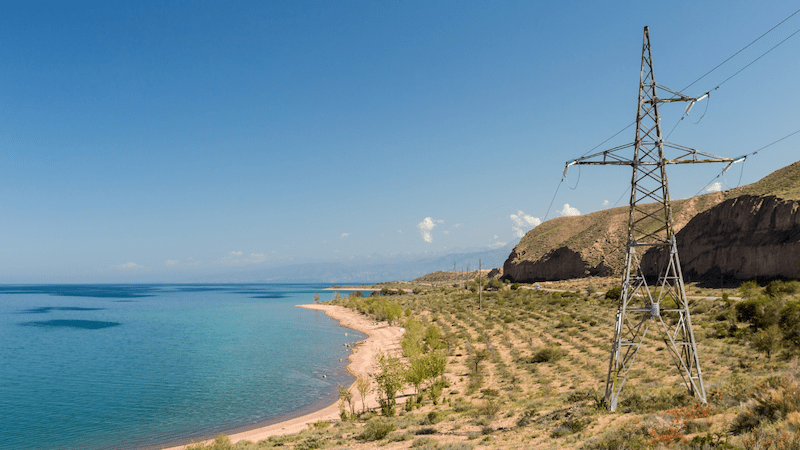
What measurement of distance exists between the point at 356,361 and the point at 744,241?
58.7 metres

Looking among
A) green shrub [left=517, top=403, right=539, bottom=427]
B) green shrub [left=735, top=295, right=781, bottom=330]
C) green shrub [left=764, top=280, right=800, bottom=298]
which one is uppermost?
green shrub [left=764, top=280, right=800, bottom=298]

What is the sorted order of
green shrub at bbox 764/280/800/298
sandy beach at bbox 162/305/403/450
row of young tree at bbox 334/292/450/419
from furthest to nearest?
green shrub at bbox 764/280/800/298, row of young tree at bbox 334/292/450/419, sandy beach at bbox 162/305/403/450

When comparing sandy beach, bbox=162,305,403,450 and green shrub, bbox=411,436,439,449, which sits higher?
green shrub, bbox=411,436,439,449

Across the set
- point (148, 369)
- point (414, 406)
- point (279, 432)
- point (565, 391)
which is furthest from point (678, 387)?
point (148, 369)

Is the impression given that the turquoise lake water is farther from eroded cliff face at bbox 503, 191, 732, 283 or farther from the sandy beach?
eroded cliff face at bbox 503, 191, 732, 283

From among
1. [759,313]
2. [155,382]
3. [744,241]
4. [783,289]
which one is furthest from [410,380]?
[744,241]

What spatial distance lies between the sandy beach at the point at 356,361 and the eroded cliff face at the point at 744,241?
3555cm

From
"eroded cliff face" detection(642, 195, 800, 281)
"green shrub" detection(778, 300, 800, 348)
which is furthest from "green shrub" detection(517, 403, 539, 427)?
"eroded cliff face" detection(642, 195, 800, 281)

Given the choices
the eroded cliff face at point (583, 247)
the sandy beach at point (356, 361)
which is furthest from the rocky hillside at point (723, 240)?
the sandy beach at point (356, 361)

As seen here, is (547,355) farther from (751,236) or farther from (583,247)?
(583,247)

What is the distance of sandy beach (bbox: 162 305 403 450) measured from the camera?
1042 inches

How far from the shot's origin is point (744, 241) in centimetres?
5984

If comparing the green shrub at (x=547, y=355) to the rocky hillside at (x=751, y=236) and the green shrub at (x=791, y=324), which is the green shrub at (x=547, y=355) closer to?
the green shrub at (x=791, y=324)

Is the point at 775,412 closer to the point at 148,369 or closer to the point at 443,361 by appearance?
the point at 443,361
